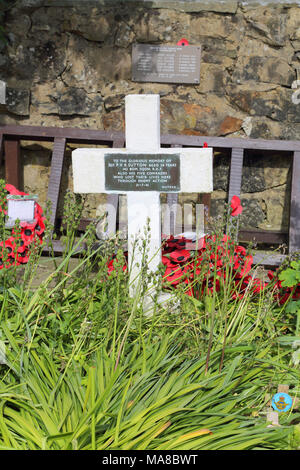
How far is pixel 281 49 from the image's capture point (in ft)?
13.4

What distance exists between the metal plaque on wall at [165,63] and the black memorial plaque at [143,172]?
4.92 feet

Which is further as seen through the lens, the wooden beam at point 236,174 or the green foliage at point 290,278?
the wooden beam at point 236,174

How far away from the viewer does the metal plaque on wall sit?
410 cm

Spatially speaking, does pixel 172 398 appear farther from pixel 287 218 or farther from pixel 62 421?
pixel 287 218

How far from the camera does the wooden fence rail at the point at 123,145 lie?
12.6ft

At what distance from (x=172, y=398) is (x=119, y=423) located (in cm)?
26

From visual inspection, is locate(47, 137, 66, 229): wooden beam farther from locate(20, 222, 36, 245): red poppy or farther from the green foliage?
the green foliage

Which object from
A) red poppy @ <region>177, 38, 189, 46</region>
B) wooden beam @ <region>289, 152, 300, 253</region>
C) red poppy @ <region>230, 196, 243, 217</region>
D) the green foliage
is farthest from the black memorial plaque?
red poppy @ <region>177, 38, 189, 46</region>

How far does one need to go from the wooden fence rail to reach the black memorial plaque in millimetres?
945

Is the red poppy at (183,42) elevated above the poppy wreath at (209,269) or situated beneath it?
elevated above

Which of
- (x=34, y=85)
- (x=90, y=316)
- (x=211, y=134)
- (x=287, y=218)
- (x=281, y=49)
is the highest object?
(x=281, y=49)

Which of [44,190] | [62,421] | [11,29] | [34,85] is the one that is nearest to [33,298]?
[62,421]

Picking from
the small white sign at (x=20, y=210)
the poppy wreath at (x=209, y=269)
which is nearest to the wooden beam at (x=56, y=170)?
the small white sign at (x=20, y=210)

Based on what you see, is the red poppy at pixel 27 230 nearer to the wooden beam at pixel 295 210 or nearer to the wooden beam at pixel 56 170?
the wooden beam at pixel 56 170
